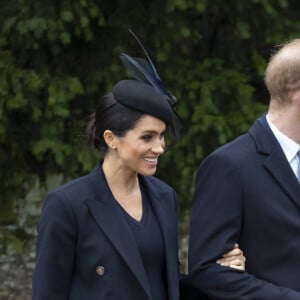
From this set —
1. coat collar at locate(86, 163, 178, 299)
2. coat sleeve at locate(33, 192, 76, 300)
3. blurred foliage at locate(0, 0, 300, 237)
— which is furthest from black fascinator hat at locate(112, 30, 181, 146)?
blurred foliage at locate(0, 0, 300, 237)

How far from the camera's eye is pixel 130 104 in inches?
130

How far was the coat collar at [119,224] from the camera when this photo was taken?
3.22 m

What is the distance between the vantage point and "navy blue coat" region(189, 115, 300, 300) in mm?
3307

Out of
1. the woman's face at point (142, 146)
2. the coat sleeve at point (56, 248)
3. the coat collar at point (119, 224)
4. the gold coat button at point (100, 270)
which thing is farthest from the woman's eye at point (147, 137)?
the gold coat button at point (100, 270)

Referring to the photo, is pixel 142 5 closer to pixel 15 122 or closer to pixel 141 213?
pixel 15 122

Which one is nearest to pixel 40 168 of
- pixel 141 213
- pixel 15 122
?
pixel 15 122

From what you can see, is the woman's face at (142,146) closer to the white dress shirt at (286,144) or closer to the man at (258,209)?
the man at (258,209)

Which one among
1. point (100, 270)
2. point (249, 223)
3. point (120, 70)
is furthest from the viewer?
point (120, 70)

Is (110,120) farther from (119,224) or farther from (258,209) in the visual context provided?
(258,209)

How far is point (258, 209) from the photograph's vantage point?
3.32m

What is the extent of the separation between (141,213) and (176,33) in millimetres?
3140

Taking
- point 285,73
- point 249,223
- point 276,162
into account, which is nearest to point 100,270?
point 249,223

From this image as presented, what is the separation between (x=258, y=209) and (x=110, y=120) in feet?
1.88

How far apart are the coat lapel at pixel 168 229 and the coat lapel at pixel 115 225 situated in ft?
0.38
